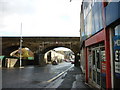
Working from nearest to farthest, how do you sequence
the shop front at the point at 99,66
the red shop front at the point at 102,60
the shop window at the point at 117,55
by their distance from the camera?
1. the shop window at the point at 117,55
2. the red shop front at the point at 102,60
3. the shop front at the point at 99,66

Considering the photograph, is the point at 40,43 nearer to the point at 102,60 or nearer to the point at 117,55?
the point at 102,60

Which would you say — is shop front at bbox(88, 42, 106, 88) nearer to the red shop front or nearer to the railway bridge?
the red shop front

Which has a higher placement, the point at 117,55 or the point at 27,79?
the point at 117,55

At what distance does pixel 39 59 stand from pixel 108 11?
31.5 metres

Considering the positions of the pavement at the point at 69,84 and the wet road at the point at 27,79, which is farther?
the wet road at the point at 27,79

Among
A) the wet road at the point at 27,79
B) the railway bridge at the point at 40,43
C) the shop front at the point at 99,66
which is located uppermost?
the railway bridge at the point at 40,43

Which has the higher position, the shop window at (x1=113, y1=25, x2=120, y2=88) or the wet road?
the shop window at (x1=113, y1=25, x2=120, y2=88)

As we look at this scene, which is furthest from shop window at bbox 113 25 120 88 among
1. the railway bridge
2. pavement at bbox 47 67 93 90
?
the railway bridge

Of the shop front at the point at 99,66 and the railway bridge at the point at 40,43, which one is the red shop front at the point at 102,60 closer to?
the shop front at the point at 99,66

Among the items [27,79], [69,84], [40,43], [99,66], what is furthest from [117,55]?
[40,43]

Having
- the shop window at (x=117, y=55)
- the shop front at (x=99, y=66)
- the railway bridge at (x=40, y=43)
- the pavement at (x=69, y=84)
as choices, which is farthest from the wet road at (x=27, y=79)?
the railway bridge at (x=40, y=43)

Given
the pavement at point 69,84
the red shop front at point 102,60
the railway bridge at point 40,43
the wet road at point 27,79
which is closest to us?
the red shop front at point 102,60

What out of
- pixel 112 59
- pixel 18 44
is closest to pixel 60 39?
pixel 18 44

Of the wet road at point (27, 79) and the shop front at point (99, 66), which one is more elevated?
the shop front at point (99, 66)
